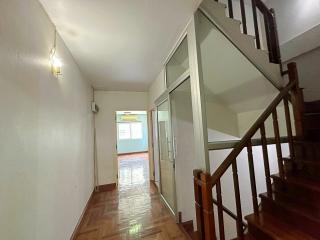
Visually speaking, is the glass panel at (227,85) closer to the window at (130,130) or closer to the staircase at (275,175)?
the staircase at (275,175)

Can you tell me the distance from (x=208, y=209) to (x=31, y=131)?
1.62 m

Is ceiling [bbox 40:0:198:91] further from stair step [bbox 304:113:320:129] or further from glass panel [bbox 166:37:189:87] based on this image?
stair step [bbox 304:113:320:129]

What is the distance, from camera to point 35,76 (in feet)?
4.48

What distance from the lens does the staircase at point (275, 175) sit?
4.49 feet

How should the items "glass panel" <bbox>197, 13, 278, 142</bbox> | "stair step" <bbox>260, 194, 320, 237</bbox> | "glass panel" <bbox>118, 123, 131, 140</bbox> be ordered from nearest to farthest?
"stair step" <bbox>260, 194, 320, 237</bbox> < "glass panel" <bbox>197, 13, 278, 142</bbox> < "glass panel" <bbox>118, 123, 131, 140</bbox>

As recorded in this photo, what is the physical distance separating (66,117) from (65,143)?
0.35 meters

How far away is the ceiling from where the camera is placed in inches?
62.2

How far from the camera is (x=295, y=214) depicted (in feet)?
4.50

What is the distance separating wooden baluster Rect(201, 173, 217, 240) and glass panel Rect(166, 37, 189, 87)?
166 centimetres

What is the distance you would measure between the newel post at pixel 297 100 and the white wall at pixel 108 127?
11.9 ft

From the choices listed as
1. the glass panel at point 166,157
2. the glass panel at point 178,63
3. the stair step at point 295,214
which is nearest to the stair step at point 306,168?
the stair step at point 295,214

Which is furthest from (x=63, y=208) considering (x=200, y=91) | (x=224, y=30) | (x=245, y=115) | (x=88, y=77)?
(x=245, y=115)

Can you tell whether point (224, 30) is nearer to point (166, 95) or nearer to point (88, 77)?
point (166, 95)

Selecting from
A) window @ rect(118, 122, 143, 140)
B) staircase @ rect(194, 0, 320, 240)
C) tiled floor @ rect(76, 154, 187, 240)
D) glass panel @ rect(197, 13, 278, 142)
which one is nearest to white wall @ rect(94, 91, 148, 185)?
tiled floor @ rect(76, 154, 187, 240)
